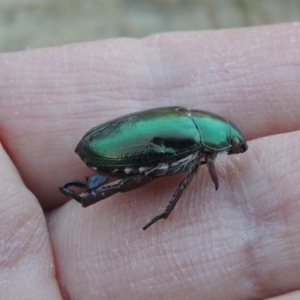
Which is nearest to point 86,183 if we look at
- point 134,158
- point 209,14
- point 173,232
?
A: point 134,158

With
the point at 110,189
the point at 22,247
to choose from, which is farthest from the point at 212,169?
the point at 22,247

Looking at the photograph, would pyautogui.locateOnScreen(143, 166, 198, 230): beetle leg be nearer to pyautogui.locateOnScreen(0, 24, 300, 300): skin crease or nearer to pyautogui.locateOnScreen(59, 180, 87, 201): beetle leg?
pyautogui.locateOnScreen(0, 24, 300, 300): skin crease

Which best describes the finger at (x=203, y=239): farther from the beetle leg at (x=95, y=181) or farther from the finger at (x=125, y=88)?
the finger at (x=125, y=88)

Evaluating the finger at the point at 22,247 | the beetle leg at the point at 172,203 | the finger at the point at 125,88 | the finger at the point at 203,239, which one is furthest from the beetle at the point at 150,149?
the finger at the point at 125,88

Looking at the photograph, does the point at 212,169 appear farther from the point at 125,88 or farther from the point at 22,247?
the point at 22,247

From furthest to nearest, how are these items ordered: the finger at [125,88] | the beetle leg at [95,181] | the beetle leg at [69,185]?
the finger at [125,88] < the beetle leg at [95,181] < the beetle leg at [69,185]

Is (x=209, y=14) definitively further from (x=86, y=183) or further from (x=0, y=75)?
(x=86, y=183)
